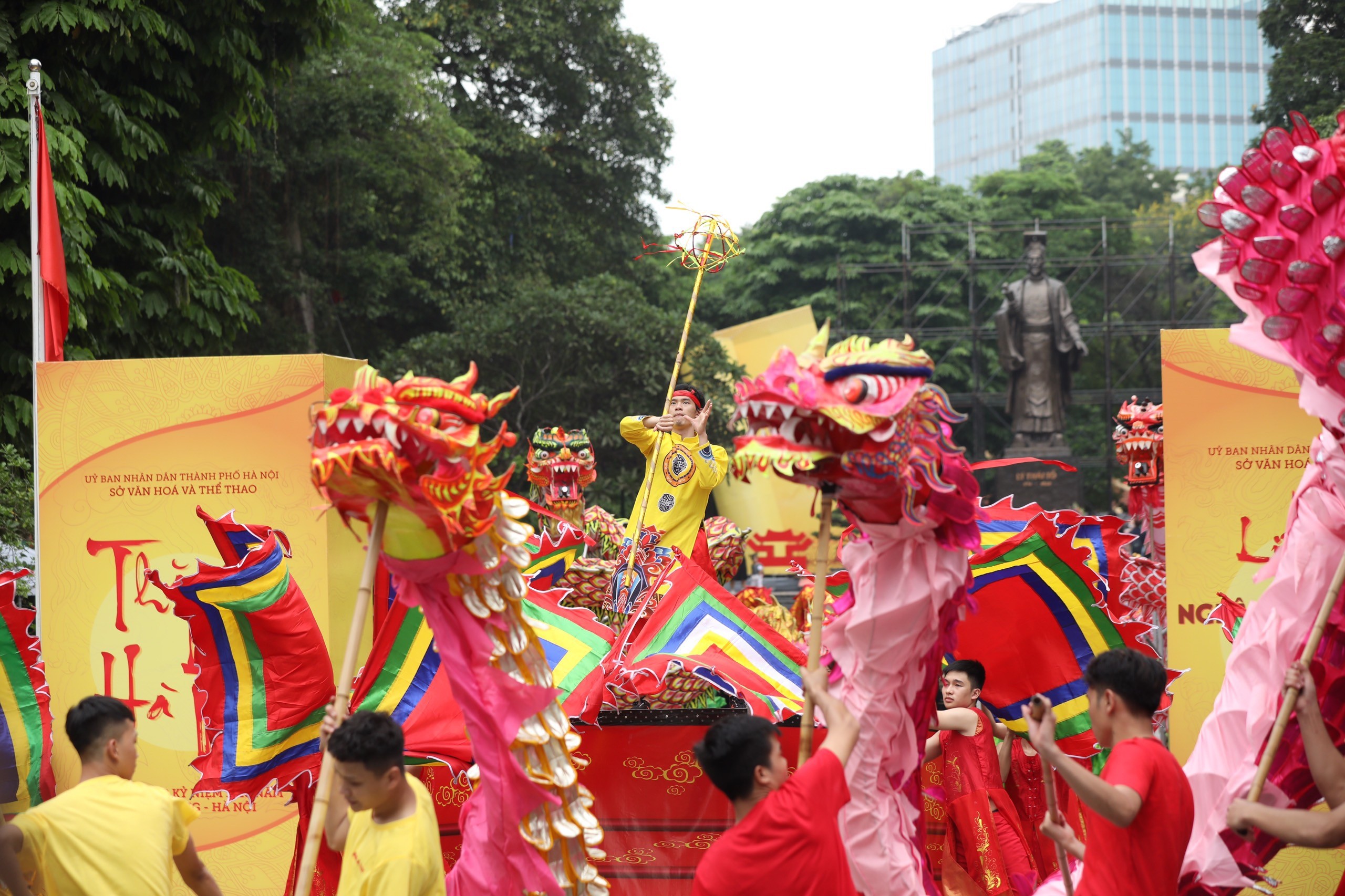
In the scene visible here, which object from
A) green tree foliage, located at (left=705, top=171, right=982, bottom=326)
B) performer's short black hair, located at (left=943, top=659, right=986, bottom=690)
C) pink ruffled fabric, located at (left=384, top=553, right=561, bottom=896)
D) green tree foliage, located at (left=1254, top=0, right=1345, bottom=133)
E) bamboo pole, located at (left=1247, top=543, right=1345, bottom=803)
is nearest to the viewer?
bamboo pole, located at (left=1247, top=543, right=1345, bottom=803)

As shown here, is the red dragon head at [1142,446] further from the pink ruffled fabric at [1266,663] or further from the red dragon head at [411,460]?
the red dragon head at [411,460]

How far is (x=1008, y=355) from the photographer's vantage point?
1656 cm

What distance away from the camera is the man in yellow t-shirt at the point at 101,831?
2.81m

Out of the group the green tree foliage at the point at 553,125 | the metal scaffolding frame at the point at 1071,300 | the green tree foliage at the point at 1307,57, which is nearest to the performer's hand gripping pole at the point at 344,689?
the green tree foliage at the point at 1307,57

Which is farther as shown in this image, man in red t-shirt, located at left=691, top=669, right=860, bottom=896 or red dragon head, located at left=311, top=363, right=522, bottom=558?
red dragon head, located at left=311, top=363, right=522, bottom=558

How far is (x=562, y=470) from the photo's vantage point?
23.8ft

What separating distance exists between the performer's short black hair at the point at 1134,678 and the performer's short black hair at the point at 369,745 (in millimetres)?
1502

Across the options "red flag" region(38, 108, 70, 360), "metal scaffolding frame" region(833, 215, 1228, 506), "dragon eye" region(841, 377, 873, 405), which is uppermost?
"metal scaffolding frame" region(833, 215, 1228, 506)

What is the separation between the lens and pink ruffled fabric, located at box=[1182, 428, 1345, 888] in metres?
2.96

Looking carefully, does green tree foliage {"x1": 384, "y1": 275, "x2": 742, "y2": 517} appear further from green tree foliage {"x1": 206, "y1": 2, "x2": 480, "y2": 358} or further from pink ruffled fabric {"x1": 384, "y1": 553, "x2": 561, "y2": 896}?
pink ruffled fabric {"x1": 384, "y1": 553, "x2": 561, "y2": 896}

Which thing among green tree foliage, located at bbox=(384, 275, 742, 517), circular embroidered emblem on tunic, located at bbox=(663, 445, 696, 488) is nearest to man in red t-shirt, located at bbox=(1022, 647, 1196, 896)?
circular embroidered emblem on tunic, located at bbox=(663, 445, 696, 488)

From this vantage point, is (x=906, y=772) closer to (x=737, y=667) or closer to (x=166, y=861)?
(x=737, y=667)

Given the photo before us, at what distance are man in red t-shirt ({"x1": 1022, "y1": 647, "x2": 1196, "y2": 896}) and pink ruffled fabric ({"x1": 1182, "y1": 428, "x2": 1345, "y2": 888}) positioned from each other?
23cm

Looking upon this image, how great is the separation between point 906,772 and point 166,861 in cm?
170
